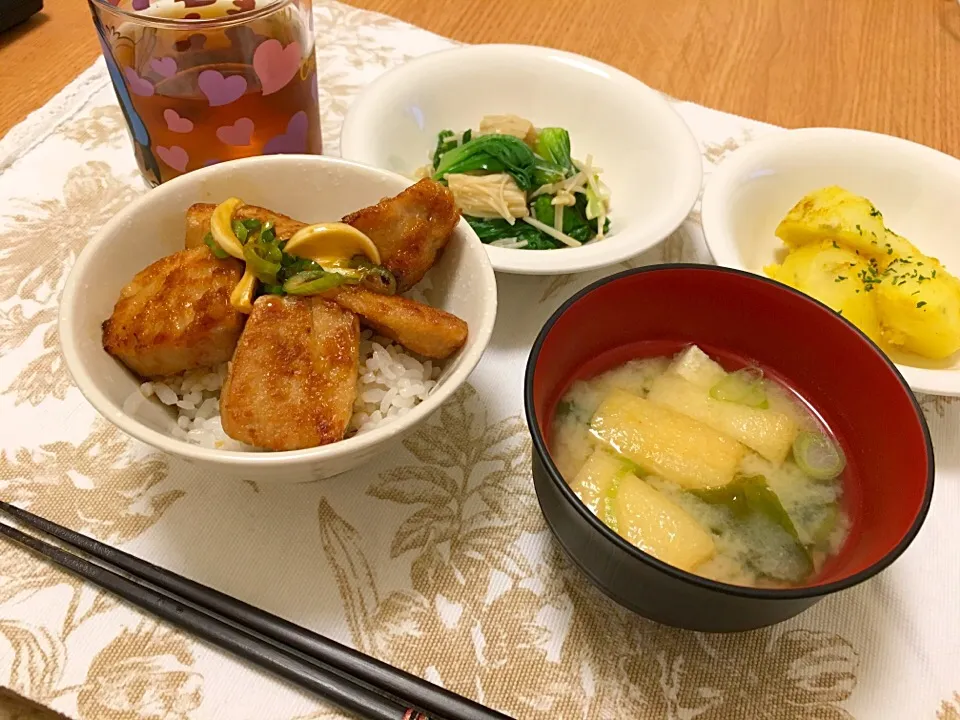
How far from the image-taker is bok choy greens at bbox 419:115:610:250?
158 centimetres

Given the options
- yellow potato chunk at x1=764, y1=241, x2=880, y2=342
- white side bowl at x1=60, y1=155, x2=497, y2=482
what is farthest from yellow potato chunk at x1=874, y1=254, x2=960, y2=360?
white side bowl at x1=60, y1=155, x2=497, y2=482

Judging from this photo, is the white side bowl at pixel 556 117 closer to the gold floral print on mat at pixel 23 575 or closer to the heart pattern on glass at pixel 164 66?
the heart pattern on glass at pixel 164 66

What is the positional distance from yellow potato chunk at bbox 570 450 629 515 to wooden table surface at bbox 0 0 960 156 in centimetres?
140

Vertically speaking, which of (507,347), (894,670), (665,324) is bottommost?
(894,670)

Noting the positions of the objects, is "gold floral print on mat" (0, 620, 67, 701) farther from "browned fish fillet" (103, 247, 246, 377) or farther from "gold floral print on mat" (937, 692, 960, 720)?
"gold floral print on mat" (937, 692, 960, 720)

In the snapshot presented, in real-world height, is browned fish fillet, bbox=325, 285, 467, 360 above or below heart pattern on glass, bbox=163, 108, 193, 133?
below

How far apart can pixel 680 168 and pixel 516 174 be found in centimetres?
36

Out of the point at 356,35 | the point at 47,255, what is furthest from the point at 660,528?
the point at 356,35

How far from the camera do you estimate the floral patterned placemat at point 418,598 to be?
976 millimetres

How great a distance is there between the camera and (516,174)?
163 cm

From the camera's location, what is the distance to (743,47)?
2.27 m

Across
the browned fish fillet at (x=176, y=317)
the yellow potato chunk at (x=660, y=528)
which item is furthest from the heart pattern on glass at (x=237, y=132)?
the yellow potato chunk at (x=660, y=528)

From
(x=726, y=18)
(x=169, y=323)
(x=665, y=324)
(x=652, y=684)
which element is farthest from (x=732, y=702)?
(x=726, y=18)

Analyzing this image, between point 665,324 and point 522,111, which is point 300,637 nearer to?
point 665,324
